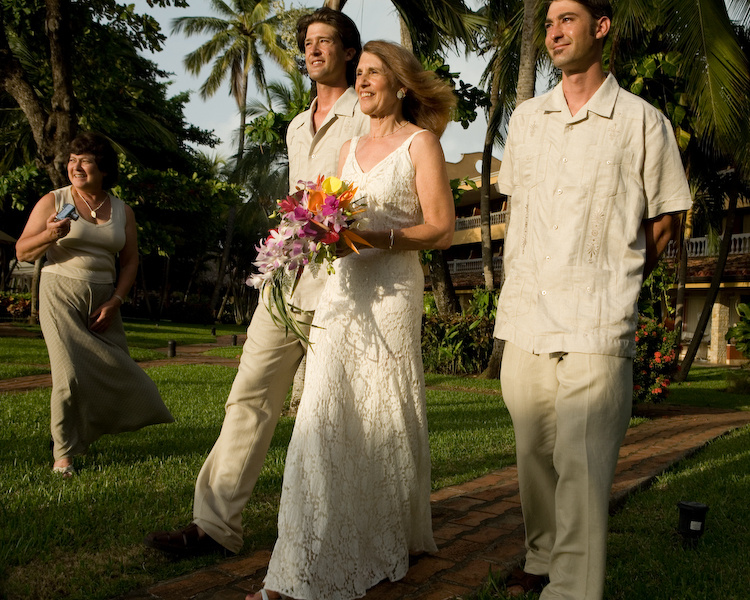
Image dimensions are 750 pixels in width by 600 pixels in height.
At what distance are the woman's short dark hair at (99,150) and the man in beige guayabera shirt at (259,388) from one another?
1.87m

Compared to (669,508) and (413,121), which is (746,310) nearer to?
(669,508)

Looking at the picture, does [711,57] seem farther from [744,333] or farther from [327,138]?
[327,138]

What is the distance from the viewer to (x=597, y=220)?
2.75 meters

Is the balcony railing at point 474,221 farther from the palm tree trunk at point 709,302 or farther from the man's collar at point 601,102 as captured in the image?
the man's collar at point 601,102

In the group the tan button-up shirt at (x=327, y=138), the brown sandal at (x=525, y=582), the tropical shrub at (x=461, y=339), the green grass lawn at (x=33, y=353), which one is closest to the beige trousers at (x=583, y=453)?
the brown sandal at (x=525, y=582)

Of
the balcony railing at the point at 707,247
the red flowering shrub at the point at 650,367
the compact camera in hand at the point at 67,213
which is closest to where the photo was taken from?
the compact camera in hand at the point at 67,213

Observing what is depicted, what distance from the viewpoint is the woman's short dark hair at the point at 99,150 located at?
471cm

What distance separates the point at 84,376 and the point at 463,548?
260 centimetres

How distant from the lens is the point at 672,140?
277 centimetres

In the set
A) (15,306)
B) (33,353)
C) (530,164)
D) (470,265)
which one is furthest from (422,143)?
(470,265)

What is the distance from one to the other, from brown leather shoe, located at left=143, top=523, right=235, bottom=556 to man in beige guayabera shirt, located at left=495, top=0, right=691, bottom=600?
1339mm

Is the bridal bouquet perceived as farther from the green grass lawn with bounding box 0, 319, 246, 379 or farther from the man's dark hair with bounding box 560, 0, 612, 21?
the green grass lawn with bounding box 0, 319, 246, 379

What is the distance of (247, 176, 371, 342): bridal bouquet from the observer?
2701 mm

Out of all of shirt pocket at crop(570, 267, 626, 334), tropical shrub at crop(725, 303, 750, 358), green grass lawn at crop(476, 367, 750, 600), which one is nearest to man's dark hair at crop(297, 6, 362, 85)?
shirt pocket at crop(570, 267, 626, 334)
